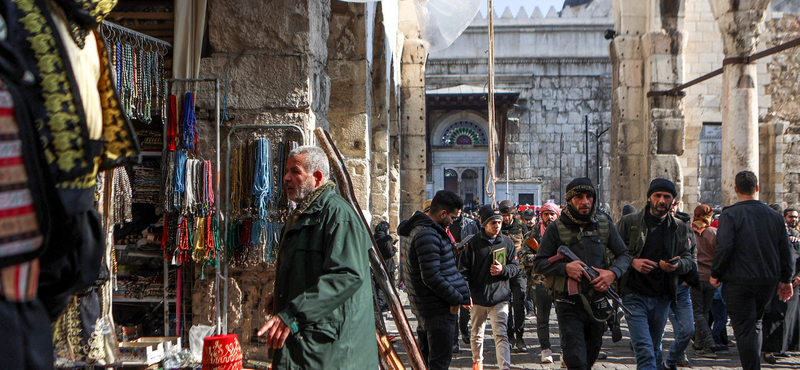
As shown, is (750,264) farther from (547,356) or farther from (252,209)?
(252,209)

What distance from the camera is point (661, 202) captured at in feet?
14.0

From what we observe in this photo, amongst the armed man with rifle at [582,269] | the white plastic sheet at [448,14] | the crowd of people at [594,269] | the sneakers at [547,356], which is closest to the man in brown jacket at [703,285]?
the crowd of people at [594,269]

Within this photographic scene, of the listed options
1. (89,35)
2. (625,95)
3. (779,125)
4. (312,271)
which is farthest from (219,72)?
(779,125)

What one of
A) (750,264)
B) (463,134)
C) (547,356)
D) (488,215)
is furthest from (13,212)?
(463,134)

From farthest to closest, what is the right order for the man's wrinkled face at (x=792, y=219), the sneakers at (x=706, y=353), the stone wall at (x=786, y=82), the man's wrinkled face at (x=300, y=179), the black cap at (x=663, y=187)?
the stone wall at (x=786, y=82)
the man's wrinkled face at (x=792, y=219)
the sneakers at (x=706, y=353)
the black cap at (x=663, y=187)
the man's wrinkled face at (x=300, y=179)

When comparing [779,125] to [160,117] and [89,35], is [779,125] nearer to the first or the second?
[160,117]

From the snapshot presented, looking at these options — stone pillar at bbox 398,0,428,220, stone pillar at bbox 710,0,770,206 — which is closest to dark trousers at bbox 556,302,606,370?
stone pillar at bbox 710,0,770,206

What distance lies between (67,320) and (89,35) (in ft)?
8.98

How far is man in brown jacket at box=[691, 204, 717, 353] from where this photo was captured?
5.96 m

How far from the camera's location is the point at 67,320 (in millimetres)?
Result: 3482

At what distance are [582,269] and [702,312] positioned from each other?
10.6ft

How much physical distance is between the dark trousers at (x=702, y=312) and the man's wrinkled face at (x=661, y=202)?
2125 millimetres

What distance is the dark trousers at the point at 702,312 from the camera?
5.95 m

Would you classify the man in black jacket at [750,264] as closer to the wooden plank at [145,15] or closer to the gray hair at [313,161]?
the gray hair at [313,161]
